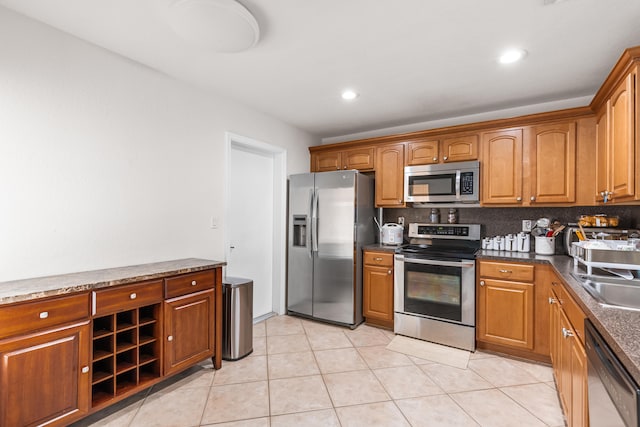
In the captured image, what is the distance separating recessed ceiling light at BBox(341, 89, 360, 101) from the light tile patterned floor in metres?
2.42

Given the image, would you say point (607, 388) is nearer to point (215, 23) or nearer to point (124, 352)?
point (215, 23)

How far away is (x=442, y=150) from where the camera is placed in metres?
3.47

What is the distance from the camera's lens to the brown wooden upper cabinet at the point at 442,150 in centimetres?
331

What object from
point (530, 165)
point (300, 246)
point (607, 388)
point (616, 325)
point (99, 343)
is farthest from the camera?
point (300, 246)

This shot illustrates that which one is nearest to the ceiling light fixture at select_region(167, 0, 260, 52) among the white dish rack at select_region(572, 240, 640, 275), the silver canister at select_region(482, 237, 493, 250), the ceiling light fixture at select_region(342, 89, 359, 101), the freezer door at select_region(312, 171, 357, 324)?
the ceiling light fixture at select_region(342, 89, 359, 101)

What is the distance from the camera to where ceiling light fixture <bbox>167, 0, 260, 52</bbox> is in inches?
64.2

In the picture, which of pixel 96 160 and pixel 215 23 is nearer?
pixel 215 23

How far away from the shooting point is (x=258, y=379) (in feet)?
8.03

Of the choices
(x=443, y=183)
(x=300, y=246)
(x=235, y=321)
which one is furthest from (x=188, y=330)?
(x=443, y=183)

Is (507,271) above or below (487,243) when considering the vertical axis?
below

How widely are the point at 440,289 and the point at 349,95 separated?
6.83 feet

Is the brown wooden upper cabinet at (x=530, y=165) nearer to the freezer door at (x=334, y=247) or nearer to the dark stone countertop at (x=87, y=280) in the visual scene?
the freezer door at (x=334, y=247)

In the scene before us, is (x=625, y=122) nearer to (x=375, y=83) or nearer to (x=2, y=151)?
(x=375, y=83)

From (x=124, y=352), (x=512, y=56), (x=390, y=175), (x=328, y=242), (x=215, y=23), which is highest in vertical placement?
(x=512, y=56)
